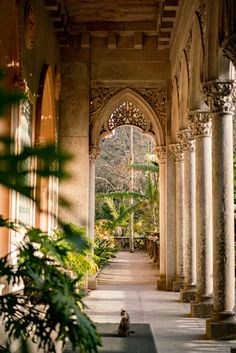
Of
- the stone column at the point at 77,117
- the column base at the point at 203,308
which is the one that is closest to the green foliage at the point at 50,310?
the column base at the point at 203,308

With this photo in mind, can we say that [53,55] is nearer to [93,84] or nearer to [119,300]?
[93,84]

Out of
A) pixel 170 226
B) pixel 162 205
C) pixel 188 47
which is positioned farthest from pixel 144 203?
pixel 188 47

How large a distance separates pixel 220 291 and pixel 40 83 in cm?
471

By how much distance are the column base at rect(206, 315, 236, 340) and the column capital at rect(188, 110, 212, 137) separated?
3192 mm

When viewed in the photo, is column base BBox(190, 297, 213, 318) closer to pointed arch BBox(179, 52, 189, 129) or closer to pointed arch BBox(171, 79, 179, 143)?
pointed arch BBox(179, 52, 189, 129)

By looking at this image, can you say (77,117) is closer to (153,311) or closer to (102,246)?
(153,311)

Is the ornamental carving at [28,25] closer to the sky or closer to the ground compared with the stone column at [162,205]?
closer to the sky

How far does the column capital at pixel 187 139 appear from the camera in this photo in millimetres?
10945

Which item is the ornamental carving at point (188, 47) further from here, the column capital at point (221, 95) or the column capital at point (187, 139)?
the column capital at point (221, 95)

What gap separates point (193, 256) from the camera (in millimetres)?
10305

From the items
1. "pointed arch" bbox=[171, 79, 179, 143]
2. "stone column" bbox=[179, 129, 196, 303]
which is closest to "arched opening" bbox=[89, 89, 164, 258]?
"pointed arch" bbox=[171, 79, 179, 143]

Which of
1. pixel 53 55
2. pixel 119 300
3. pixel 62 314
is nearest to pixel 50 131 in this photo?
pixel 53 55

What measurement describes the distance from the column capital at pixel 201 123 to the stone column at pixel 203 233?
0.37 feet

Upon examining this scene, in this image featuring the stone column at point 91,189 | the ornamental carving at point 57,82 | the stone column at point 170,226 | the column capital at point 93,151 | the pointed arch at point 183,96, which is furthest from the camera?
the column capital at point 93,151
